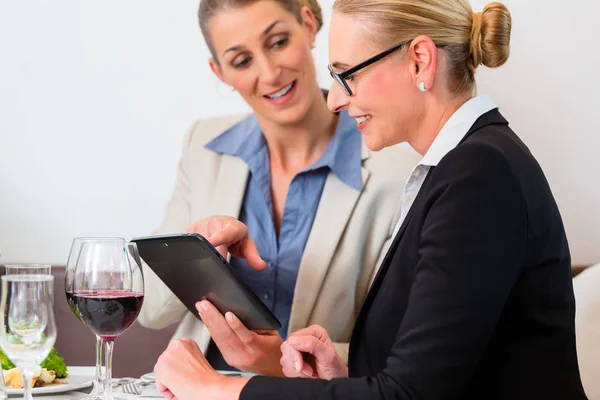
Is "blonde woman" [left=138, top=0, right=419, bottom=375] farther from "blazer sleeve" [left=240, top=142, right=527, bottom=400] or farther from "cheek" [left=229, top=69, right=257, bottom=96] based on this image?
"blazer sleeve" [left=240, top=142, right=527, bottom=400]

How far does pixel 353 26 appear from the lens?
1272 millimetres

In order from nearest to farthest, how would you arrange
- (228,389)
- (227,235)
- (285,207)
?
(228,389), (227,235), (285,207)

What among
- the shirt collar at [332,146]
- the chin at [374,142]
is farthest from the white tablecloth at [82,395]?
the shirt collar at [332,146]

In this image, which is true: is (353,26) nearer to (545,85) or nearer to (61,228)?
(545,85)

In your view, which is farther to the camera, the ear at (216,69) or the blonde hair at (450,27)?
the ear at (216,69)

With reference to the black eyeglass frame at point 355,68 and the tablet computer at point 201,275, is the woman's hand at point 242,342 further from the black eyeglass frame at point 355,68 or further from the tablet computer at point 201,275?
the black eyeglass frame at point 355,68

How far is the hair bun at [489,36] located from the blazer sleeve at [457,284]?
30cm

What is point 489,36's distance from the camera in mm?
1252

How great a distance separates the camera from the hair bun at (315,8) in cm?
211

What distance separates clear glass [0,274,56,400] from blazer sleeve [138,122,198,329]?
1055 mm

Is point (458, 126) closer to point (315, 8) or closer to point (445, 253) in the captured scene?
point (445, 253)

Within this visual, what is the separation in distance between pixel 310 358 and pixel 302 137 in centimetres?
90

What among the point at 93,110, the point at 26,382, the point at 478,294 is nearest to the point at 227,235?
the point at 26,382

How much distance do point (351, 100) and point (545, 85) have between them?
103 centimetres
